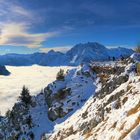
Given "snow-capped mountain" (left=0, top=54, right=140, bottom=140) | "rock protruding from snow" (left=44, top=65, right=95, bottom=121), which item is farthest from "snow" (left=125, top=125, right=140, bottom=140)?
"rock protruding from snow" (left=44, top=65, right=95, bottom=121)

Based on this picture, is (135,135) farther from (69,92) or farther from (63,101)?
(69,92)

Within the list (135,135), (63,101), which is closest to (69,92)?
(63,101)

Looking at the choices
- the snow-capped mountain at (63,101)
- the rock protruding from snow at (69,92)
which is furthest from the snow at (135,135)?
the rock protruding from snow at (69,92)

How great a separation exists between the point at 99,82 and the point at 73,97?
11992 mm

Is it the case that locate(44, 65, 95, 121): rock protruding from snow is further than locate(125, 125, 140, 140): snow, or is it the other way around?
locate(44, 65, 95, 121): rock protruding from snow

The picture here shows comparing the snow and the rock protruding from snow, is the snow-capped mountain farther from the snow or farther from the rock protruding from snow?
the snow

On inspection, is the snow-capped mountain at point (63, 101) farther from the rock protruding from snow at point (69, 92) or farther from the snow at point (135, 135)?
the snow at point (135, 135)

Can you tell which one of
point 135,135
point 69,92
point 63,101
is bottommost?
point 63,101

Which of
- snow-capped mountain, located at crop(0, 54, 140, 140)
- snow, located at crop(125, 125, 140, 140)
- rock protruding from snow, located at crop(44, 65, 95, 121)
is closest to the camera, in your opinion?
snow, located at crop(125, 125, 140, 140)

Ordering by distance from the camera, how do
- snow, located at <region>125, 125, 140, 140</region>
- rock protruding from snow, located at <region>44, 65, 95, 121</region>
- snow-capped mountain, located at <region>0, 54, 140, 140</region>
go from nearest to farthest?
snow, located at <region>125, 125, 140, 140</region> < snow-capped mountain, located at <region>0, 54, 140, 140</region> < rock protruding from snow, located at <region>44, 65, 95, 121</region>

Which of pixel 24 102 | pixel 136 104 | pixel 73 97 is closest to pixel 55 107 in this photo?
pixel 73 97

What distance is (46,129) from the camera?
383 ft

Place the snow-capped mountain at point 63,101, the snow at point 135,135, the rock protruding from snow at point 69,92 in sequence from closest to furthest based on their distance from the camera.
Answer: the snow at point 135,135 < the snow-capped mountain at point 63,101 < the rock protruding from snow at point 69,92

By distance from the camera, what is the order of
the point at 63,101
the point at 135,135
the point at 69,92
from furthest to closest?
the point at 69,92
the point at 63,101
the point at 135,135
